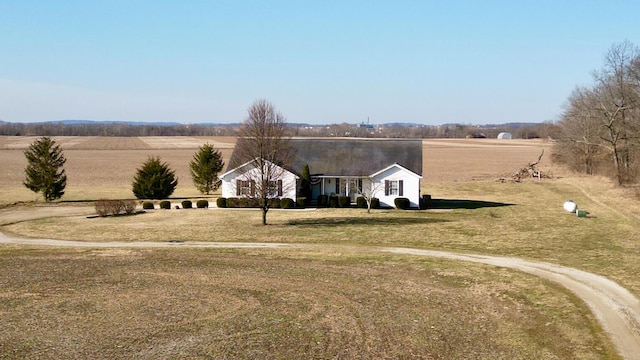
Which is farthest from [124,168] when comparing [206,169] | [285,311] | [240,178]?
[285,311]

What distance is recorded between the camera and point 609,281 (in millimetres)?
23781

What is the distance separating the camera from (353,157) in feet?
164

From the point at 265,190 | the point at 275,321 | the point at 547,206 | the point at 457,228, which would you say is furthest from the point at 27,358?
the point at 547,206

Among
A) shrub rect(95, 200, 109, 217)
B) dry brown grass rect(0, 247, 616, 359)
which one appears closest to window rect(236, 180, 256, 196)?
shrub rect(95, 200, 109, 217)

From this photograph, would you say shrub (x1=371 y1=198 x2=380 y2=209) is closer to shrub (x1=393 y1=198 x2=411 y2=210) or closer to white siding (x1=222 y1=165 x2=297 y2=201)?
shrub (x1=393 y1=198 x2=411 y2=210)

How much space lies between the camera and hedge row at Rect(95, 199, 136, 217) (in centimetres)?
4364

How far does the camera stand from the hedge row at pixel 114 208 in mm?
43644

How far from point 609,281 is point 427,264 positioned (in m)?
7.40

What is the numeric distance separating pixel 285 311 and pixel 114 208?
2766 cm

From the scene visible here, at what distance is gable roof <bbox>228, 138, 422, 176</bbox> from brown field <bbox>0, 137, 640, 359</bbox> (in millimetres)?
4918

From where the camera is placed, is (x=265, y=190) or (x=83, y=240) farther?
(x=265, y=190)

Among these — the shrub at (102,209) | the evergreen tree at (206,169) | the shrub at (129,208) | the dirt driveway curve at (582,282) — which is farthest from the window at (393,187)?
the shrub at (102,209)

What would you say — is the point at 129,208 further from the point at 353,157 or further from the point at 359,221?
the point at 353,157

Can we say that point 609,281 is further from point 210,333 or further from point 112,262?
point 112,262
